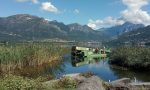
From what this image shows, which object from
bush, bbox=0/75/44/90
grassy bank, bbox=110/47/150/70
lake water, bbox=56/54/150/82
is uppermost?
bush, bbox=0/75/44/90

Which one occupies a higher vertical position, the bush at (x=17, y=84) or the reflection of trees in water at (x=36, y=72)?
the bush at (x=17, y=84)

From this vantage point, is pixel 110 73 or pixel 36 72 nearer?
pixel 36 72

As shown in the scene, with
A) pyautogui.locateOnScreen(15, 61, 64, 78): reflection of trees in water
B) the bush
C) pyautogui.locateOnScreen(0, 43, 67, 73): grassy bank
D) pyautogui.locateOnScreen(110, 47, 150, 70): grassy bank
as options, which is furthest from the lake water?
the bush

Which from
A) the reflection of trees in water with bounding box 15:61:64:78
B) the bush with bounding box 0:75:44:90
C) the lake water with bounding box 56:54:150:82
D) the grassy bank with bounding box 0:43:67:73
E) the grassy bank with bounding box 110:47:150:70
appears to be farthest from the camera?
the grassy bank with bounding box 110:47:150:70

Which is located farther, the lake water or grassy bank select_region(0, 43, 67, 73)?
grassy bank select_region(0, 43, 67, 73)

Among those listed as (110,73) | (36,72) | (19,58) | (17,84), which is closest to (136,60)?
(110,73)

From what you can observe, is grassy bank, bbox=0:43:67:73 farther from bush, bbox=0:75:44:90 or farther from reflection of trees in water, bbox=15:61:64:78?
bush, bbox=0:75:44:90

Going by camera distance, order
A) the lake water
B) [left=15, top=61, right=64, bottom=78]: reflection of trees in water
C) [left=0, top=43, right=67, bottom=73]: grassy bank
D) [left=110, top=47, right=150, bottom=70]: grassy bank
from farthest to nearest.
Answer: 1. [left=110, top=47, right=150, bottom=70]: grassy bank
2. [left=0, top=43, right=67, bottom=73]: grassy bank
3. [left=15, top=61, right=64, bottom=78]: reflection of trees in water
4. the lake water

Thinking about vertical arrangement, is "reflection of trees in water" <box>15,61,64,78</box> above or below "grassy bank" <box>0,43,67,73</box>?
below

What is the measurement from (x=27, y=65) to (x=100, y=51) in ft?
228

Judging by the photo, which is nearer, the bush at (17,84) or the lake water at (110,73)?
the bush at (17,84)

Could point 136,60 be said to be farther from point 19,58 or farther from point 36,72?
point 19,58

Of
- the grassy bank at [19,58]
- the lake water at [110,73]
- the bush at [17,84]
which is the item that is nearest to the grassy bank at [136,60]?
the lake water at [110,73]

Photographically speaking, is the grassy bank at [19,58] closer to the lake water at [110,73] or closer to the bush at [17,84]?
the lake water at [110,73]
